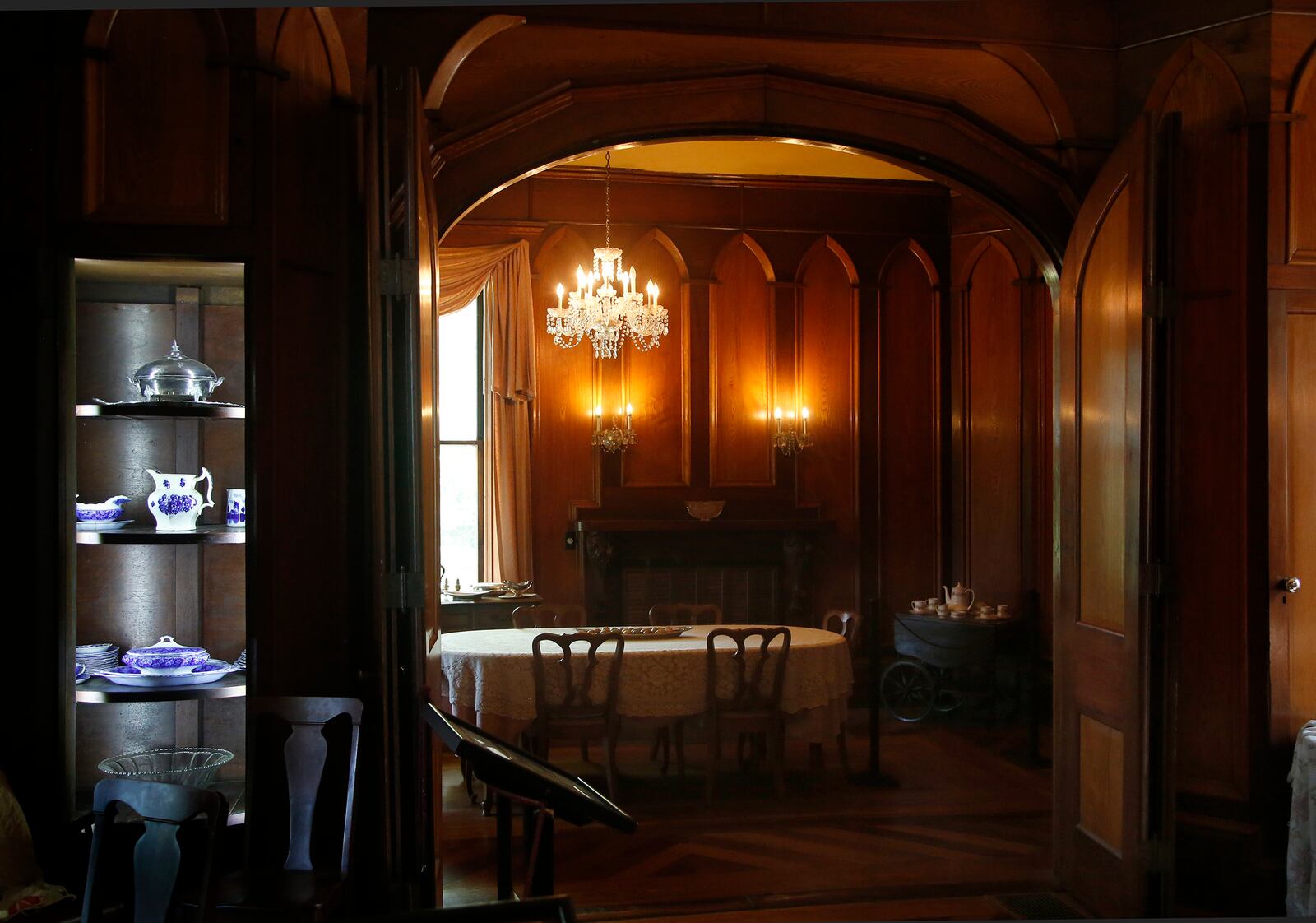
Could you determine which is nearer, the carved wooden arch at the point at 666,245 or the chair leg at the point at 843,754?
the chair leg at the point at 843,754

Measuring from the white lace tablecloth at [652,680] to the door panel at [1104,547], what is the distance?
70.4 inches

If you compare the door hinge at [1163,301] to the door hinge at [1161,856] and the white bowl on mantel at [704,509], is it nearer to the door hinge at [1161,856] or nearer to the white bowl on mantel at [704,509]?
the door hinge at [1161,856]

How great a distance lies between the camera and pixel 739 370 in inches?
327

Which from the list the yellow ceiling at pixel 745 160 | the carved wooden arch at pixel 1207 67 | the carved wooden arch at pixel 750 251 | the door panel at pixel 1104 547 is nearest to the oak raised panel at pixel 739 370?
the carved wooden arch at pixel 750 251

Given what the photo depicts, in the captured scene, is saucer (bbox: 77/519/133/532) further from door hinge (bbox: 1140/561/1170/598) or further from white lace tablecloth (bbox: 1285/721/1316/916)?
white lace tablecloth (bbox: 1285/721/1316/916)

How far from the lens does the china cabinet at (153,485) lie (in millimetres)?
3475

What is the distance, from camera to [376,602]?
10.4 ft

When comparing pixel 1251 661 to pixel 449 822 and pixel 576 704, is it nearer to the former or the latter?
pixel 576 704

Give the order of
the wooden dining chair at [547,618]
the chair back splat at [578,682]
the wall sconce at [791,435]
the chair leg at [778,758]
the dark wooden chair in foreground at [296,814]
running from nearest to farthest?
the dark wooden chair in foreground at [296,814], the chair back splat at [578,682], the chair leg at [778,758], the wooden dining chair at [547,618], the wall sconce at [791,435]

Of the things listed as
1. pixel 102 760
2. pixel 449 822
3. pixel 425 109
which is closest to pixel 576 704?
pixel 449 822

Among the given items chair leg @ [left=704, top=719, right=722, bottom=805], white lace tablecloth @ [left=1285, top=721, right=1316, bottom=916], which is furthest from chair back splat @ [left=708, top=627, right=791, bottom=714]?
white lace tablecloth @ [left=1285, top=721, right=1316, bottom=916]

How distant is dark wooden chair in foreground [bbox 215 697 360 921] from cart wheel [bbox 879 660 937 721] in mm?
4957

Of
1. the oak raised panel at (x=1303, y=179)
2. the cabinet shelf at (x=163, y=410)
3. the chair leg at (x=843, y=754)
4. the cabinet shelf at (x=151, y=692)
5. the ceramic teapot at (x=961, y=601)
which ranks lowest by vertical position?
the chair leg at (x=843, y=754)

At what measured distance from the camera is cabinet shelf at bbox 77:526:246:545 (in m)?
3.20
